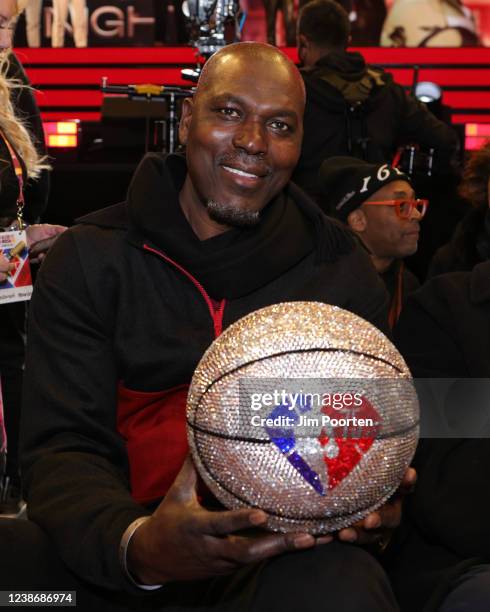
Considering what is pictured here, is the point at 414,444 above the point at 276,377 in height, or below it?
below

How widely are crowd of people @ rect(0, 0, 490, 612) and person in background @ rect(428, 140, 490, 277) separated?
0.69 meters

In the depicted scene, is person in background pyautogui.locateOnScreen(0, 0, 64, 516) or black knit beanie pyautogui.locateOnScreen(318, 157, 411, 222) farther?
black knit beanie pyautogui.locateOnScreen(318, 157, 411, 222)

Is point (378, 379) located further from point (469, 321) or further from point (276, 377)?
point (469, 321)

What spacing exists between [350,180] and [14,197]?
6.53 feet

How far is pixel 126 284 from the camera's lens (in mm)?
2195

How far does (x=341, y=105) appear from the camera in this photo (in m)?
5.05

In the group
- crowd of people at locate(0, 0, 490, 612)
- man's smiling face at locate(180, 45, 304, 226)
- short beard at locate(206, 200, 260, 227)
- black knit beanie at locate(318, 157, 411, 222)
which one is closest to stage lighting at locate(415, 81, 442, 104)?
black knit beanie at locate(318, 157, 411, 222)

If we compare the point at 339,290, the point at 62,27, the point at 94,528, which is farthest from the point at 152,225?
the point at 62,27

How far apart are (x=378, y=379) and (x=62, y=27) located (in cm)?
736

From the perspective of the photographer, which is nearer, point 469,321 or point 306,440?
point 306,440

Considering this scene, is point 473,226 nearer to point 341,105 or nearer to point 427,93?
point 341,105

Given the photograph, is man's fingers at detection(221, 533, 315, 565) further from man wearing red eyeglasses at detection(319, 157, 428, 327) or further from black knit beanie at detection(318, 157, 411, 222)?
black knit beanie at detection(318, 157, 411, 222)

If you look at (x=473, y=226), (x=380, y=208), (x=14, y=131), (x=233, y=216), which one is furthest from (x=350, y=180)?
(x=233, y=216)

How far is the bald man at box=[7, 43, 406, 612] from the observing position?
1957 mm
